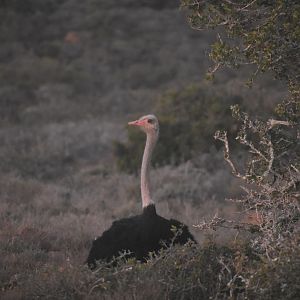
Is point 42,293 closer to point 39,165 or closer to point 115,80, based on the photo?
point 39,165

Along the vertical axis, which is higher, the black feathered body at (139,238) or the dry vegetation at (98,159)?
the black feathered body at (139,238)

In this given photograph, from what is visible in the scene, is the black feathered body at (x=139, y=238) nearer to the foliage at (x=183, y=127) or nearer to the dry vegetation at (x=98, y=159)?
the dry vegetation at (x=98, y=159)

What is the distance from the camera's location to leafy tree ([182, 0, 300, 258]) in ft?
17.4

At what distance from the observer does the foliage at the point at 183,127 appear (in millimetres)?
12922

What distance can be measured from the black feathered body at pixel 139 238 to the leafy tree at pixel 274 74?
81 cm

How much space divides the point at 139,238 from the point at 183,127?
7400 mm

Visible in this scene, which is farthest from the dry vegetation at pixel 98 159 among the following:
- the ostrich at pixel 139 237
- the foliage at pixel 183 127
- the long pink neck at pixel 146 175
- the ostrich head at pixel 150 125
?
the ostrich head at pixel 150 125

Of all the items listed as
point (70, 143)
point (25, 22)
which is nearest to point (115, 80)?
point (25, 22)

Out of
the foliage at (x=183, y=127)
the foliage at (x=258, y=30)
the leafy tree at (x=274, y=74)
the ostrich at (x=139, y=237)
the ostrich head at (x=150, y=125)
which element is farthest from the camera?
the foliage at (x=183, y=127)

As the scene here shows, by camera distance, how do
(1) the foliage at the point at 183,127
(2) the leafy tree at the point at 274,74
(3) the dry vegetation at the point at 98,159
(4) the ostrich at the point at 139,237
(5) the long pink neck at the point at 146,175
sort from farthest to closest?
(1) the foliage at the point at 183,127
(5) the long pink neck at the point at 146,175
(4) the ostrich at the point at 139,237
(2) the leafy tree at the point at 274,74
(3) the dry vegetation at the point at 98,159

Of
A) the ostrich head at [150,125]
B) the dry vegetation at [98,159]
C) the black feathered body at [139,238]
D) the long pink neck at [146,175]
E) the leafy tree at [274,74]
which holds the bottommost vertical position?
the dry vegetation at [98,159]

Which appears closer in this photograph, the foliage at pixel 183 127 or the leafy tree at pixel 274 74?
the leafy tree at pixel 274 74

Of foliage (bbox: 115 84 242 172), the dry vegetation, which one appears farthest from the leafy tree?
foliage (bbox: 115 84 242 172)

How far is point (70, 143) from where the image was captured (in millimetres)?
15406
